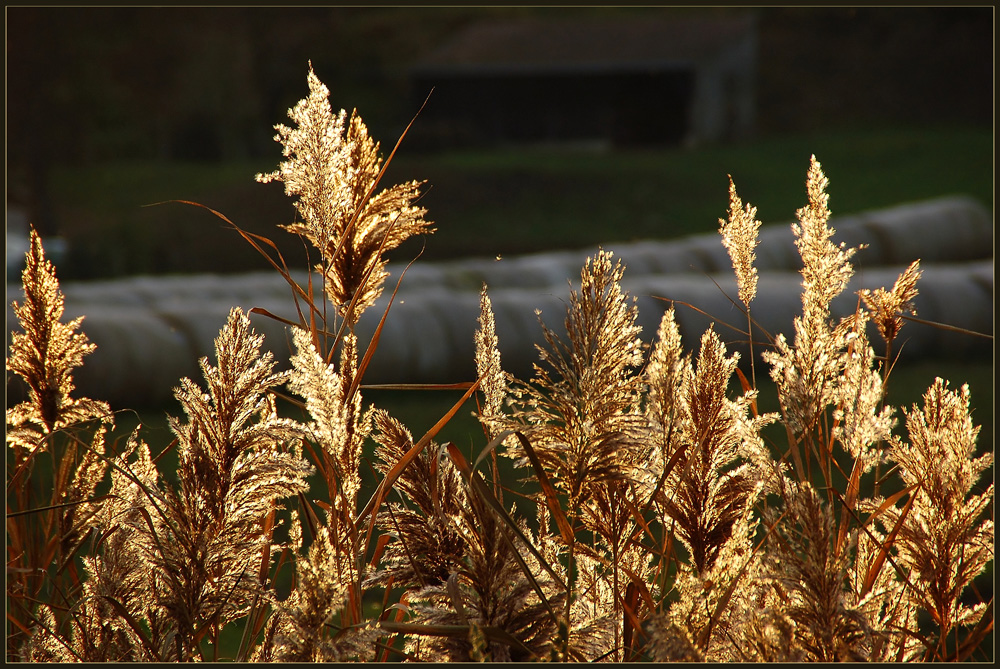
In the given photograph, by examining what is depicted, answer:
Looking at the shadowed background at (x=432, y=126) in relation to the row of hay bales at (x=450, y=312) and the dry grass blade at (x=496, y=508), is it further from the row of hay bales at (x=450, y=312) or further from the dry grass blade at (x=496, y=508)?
the dry grass blade at (x=496, y=508)

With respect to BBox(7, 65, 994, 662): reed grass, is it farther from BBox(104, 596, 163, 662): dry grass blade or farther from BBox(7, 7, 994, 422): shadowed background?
BBox(7, 7, 994, 422): shadowed background

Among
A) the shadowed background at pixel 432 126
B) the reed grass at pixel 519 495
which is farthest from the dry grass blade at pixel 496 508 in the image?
the shadowed background at pixel 432 126

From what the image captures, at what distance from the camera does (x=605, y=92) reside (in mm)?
29250

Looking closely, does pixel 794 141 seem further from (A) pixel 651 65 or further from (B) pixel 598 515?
(B) pixel 598 515

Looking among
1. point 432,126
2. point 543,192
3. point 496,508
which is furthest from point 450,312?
point 432,126

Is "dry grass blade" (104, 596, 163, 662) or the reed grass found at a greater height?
the reed grass

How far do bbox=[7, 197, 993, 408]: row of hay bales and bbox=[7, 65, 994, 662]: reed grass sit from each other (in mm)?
3151

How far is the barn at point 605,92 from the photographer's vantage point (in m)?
28.7

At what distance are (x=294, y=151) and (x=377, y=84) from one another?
2734 centimetres

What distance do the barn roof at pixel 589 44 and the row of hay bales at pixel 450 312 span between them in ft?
65.1

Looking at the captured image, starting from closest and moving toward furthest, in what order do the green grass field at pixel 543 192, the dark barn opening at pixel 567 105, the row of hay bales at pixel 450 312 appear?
1. the row of hay bales at pixel 450 312
2. the green grass field at pixel 543 192
3. the dark barn opening at pixel 567 105

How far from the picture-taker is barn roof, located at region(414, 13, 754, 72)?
90.9 ft

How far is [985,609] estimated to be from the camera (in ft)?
4.69

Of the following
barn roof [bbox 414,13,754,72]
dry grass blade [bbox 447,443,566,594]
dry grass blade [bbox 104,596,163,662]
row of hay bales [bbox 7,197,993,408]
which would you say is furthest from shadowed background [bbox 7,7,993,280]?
dry grass blade [bbox 447,443,566,594]
